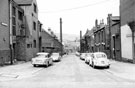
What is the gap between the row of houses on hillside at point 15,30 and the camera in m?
22.7

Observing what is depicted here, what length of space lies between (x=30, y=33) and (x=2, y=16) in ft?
37.9

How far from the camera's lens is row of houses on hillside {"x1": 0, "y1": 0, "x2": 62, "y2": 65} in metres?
22.7

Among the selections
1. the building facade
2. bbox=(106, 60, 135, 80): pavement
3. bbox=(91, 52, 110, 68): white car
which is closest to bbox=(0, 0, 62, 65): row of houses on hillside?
bbox=(91, 52, 110, 68): white car

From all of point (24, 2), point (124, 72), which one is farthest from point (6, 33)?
point (124, 72)

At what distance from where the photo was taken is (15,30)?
28906 mm

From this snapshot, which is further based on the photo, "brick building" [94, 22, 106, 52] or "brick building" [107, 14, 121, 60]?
"brick building" [94, 22, 106, 52]

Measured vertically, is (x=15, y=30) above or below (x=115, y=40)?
above

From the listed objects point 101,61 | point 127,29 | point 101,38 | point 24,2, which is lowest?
point 101,61

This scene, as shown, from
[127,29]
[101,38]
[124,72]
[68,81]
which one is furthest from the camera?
[101,38]

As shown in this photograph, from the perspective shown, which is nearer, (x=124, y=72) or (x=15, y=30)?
(x=124, y=72)

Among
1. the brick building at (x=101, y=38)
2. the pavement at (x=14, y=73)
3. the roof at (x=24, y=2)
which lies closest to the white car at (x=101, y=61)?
the pavement at (x=14, y=73)

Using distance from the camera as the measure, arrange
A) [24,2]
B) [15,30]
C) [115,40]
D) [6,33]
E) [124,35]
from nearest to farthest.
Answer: [6,33]
[124,35]
[15,30]
[115,40]
[24,2]

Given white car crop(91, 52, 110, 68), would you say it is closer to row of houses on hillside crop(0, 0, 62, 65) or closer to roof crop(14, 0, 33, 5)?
row of houses on hillside crop(0, 0, 62, 65)

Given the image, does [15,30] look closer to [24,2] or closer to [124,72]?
[24,2]
